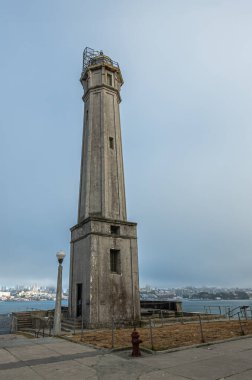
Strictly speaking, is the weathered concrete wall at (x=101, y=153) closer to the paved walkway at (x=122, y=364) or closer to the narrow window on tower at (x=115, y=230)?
the narrow window on tower at (x=115, y=230)

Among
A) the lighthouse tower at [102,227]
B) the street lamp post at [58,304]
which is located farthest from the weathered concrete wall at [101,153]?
the street lamp post at [58,304]

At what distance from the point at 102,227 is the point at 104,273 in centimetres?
303

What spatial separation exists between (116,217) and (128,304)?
6.11 metres

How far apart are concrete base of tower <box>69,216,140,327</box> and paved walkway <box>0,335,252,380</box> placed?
26.2 ft

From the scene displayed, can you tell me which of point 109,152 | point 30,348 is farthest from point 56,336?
point 109,152

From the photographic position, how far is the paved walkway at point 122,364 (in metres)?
7.07

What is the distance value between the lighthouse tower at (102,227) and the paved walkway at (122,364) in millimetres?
8355

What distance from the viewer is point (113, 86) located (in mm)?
26812

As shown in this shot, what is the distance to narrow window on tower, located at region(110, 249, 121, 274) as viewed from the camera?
20.5 m

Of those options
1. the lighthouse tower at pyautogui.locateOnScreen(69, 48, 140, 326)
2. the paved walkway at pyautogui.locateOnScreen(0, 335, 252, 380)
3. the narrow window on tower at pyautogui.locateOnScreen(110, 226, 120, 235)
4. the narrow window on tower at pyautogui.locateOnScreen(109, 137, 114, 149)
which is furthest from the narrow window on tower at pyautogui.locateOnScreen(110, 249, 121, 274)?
the paved walkway at pyautogui.locateOnScreen(0, 335, 252, 380)

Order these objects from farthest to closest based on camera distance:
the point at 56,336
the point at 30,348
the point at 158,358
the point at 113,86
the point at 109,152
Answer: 1. the point at 113,86
2. the point at 109,152
3. the point at 56,336
4. the point at 30,348
5. the point at 158,358

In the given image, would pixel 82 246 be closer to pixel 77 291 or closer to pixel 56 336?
pixel 77 291

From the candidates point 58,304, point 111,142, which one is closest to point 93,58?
point 111,142

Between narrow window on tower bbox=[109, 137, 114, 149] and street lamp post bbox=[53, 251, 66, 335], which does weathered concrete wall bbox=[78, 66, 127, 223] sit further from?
street lamp post bbox=[53, 251, 66, 335]
